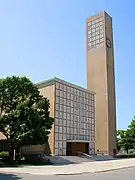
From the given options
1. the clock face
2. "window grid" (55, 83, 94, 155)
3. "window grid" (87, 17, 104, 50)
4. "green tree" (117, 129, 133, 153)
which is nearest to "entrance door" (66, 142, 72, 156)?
"window grid" (55, 83, 94, 155)

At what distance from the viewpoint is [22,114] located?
31047 mm

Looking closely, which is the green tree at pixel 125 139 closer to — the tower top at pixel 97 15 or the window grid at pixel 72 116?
the window grid at pixel 72 116

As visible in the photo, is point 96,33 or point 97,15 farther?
point 97,15

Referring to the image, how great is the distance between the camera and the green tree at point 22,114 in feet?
A: 98.6

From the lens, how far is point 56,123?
139ft

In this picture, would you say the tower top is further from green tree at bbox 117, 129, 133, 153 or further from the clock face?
green tree at bbox 117, 129, 133, 153

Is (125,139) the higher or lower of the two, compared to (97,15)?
lower

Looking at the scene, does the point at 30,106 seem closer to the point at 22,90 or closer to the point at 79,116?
the point at 22,90

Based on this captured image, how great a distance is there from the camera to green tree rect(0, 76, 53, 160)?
30062 mm

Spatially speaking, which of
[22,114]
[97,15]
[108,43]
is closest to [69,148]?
[22,114]

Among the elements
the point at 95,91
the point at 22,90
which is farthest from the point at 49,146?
the point at 95,91

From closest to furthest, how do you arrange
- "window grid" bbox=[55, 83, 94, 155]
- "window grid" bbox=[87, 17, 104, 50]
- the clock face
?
"window grid" bbox=[55, 83, 94, 155], the clock face, "window grid" bbox=[87, 17, 104, 50]

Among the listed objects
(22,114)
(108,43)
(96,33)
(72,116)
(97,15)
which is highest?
(97,15)

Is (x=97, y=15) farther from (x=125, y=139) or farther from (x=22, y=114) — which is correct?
(x=22, y=114)
